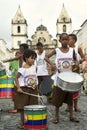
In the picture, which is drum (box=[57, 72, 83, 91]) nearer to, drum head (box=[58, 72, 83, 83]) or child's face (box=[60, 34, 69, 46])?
drum head (box=[58, 72, 83, 83])

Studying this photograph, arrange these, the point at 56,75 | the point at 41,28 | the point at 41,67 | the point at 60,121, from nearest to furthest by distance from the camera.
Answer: the point at 56,75, the point at 60,121, the point at 41,67, the point at 41,28

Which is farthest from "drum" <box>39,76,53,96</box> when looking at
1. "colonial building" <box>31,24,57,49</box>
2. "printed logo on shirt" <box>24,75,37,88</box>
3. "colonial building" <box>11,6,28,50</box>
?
"colonial building" <box>31,24,57,49</box>

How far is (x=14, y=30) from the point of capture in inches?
3696

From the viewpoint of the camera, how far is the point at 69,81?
6020mm

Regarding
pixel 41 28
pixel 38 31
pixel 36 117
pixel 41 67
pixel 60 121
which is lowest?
pixel 60 121

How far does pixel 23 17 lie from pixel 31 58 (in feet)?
297

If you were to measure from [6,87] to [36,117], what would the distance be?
115 inches

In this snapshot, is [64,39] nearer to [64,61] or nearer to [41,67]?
[64,61]

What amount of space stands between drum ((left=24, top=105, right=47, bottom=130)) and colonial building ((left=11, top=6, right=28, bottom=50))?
3370 inches

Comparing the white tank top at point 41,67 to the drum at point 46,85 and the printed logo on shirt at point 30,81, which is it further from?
the printed logo on shirt at point 30,81

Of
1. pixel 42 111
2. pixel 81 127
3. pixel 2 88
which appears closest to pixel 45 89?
pixel 2 88

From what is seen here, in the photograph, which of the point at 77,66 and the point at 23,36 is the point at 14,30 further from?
the point at 77,66

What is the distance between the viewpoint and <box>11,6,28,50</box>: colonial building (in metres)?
91.6

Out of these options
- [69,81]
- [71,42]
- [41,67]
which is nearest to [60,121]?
[69,81]
